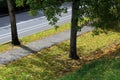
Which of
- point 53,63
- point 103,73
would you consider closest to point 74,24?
point 53,63

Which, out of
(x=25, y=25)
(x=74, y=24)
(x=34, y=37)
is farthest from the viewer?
Result: (x=25, y=25)

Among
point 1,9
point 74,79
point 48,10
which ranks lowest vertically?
point 1,9

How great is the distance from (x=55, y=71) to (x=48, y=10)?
3157 millimetres

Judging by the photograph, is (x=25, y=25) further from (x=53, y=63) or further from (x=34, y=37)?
(x=53, y=63)

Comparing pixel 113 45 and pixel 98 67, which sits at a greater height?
pixel 98 67

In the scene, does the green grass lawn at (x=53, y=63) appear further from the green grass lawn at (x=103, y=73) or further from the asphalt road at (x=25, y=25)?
the asphalt road at (x=25, y=25)

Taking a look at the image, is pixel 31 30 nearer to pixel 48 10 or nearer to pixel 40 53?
pixel 40 53

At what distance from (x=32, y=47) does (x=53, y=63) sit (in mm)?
3190

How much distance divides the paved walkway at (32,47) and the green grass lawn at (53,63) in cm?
52

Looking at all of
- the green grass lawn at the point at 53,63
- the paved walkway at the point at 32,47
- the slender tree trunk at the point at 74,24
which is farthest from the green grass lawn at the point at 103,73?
the paved walkway at the point at 32,47

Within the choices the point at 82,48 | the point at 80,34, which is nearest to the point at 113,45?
the point at 82,48

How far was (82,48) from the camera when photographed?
1877 cm

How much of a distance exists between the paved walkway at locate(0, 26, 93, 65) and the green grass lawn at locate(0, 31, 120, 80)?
52cm

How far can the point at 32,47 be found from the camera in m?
19.0
